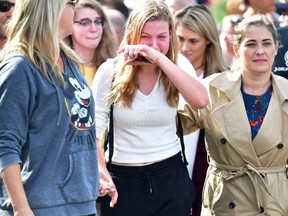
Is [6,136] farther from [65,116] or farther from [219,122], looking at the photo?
[219,122]

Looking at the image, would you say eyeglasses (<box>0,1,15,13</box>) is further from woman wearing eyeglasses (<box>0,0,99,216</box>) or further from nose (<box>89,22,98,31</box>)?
woman wearing eyeglasses (<box>0,0,99,216</box>)

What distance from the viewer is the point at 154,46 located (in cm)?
489

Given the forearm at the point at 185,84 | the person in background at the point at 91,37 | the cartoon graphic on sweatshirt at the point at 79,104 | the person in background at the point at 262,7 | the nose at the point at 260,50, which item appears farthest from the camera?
the person in background at the point at 262,7

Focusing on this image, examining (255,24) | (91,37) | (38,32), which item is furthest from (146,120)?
(91,37)

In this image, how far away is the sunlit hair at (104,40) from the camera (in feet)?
21.6

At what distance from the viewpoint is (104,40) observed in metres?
6.70

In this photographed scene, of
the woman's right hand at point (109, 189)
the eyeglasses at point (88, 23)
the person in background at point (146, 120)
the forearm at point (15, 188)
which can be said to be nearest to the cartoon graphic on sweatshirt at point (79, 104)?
the forearm at point (15, 188)

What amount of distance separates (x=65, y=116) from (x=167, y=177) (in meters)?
1.25

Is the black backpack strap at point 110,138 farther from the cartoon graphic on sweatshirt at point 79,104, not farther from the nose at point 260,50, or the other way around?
the nose at point 260,50

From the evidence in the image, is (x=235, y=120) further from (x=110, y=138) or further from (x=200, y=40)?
(x=200, y=40)

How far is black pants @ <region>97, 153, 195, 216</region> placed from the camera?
4.83 metres

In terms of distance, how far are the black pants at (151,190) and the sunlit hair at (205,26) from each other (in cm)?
170

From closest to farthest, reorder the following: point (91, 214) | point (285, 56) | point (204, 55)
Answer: point (91, 214) → point (285, 56) → point (204, 55)

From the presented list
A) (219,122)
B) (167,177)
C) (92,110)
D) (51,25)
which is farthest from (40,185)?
(219,122)
